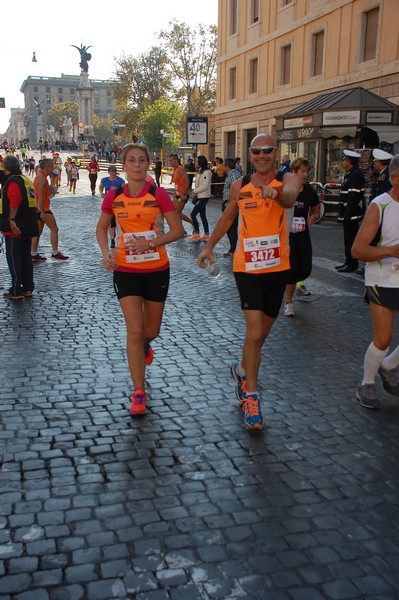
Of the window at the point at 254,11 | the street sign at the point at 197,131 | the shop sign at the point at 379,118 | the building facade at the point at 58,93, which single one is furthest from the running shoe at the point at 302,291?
the building facade at the point at 58,93

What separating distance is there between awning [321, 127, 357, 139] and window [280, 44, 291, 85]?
37.9 ft

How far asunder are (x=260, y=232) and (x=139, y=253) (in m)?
0.88

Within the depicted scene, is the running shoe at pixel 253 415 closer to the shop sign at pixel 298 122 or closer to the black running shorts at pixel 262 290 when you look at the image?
the black running shorts at pixel 262 290

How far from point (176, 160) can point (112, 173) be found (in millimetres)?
2497

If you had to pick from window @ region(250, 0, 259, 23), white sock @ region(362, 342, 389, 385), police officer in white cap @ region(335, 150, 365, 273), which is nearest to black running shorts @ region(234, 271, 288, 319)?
white sock @ region(362, 342, 389, 385)

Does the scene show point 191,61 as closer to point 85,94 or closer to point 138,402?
point 85,94

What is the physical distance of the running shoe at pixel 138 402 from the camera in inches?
172

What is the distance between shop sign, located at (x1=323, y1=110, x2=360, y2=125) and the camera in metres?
17.9

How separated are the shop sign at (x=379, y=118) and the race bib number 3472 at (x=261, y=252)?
15.1 m

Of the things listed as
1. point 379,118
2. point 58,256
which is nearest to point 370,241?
point 58,256

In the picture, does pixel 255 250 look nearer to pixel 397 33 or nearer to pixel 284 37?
pixel 397 33

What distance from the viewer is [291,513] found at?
10.4ft

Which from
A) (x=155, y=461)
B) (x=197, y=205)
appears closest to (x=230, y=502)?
(x=155, y=461)

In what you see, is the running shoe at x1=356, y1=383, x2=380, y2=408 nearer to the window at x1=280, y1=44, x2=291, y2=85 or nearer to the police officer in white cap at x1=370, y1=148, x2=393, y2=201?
the police officer in white cap at x1=370, y1=148, x2=393, y2=201
